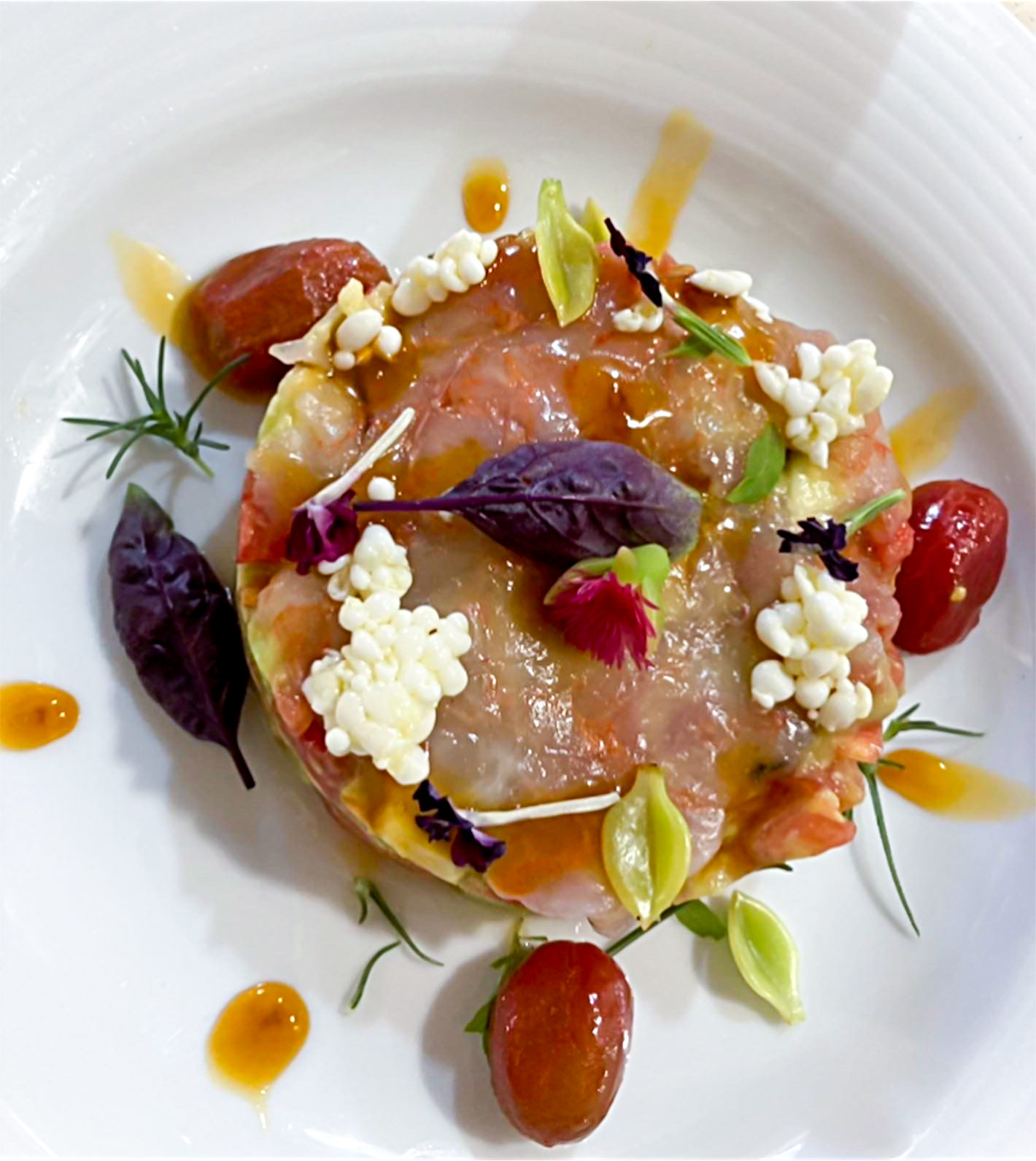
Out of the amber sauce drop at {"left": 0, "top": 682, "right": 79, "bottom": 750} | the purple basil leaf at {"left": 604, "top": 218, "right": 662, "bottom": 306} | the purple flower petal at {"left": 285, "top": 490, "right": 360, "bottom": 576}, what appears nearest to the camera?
the purple flower petal at {"left": 285, "top": 490, "right": 360, "bottom": 576}

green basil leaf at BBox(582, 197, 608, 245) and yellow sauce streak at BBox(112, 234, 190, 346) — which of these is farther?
yellow sauce streak at BBox(112, 234, 190, 346)

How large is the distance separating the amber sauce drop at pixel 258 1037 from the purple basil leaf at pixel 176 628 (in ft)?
1.72

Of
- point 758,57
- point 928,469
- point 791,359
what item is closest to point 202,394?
point 791,359

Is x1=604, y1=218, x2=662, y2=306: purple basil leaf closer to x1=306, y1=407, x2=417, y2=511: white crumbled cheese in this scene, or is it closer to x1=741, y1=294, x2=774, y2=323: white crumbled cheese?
x1=741, y1=294, x2=774, y2=323: white crumbled cheese

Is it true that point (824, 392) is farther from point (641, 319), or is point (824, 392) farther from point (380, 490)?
point (380, 490)

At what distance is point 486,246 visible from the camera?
2260mm

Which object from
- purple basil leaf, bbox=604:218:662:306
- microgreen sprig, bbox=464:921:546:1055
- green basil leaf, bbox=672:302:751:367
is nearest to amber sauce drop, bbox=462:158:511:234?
purple basil leaf, bbox=604:218:662:306

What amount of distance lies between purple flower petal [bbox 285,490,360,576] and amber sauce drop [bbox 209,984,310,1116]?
99 cm

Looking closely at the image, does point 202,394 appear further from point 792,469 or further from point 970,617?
point 970,617

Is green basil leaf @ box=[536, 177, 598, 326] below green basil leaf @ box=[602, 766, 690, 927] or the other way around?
the other way around

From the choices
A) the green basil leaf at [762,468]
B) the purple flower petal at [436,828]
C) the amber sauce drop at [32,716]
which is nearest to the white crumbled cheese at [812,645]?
the green basil leaf at [762,468]

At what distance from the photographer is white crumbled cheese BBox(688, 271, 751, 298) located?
2277 mm

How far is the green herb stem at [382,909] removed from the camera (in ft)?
8.07

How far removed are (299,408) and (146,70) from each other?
88 cm
